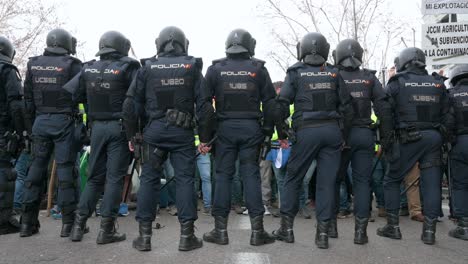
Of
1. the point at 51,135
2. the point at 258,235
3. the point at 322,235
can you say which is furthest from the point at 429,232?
the point at 51,135

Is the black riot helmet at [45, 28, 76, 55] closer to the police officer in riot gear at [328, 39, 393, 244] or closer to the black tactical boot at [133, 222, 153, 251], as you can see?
the black tactical boot at [133, 222, 153, 251]

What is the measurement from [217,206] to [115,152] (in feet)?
4.21

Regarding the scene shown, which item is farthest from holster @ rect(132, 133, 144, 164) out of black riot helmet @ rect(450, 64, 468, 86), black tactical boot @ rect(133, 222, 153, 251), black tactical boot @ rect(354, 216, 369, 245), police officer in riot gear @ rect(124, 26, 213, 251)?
black riot helmet @ rect(450, 64, 468, 86)

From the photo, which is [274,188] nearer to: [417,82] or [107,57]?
[417,82]

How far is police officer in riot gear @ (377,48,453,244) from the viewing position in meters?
5.32

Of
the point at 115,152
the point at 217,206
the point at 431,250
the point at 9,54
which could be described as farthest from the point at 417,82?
the point at 9,54

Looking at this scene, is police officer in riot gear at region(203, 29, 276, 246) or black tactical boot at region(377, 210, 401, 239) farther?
black tactical boot at region(377, 210, 401, 239)

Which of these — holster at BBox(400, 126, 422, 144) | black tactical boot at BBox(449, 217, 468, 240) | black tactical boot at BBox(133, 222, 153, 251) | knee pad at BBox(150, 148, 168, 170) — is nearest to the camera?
black tactical boot at BBox(133, 222, 153, 251)

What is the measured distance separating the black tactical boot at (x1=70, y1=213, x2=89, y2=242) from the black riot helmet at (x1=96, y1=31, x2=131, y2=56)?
73.2 inches

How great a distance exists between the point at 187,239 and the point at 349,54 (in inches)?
112

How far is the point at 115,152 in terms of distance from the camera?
5.11 metres

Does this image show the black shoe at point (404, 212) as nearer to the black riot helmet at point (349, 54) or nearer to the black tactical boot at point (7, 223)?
the black riot helmet at point (349, 54)

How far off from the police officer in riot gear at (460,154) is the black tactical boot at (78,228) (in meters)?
4.35

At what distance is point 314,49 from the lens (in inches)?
205
